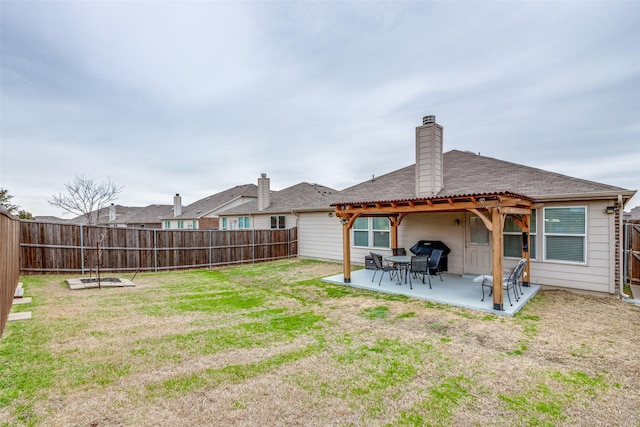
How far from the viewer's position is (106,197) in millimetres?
26125

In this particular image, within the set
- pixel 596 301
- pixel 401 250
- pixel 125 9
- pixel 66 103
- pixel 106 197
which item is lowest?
pixel 596 301

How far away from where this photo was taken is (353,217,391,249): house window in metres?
11.7

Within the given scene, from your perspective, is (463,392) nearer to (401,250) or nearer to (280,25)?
(401,250)

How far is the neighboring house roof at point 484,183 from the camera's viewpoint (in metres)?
7.61

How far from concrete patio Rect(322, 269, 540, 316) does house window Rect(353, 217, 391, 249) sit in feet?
6.59

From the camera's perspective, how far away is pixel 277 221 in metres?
17.2

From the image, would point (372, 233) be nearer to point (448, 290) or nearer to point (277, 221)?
point (448, 290)

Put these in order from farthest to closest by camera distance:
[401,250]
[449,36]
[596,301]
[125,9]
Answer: [401,250], [449,36], [125,9], [596,301]

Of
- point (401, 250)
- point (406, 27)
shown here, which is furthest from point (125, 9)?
point (401, 250)

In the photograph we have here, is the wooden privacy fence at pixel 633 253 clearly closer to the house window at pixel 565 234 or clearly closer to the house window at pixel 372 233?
the house window at pixel 565 234

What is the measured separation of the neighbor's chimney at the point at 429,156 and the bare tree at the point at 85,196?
82.6 feet

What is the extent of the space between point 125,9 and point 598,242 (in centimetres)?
1281

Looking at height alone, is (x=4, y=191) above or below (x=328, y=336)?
above

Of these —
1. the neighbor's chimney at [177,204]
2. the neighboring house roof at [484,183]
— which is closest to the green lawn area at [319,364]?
the neighboring house roof at [484,183]
